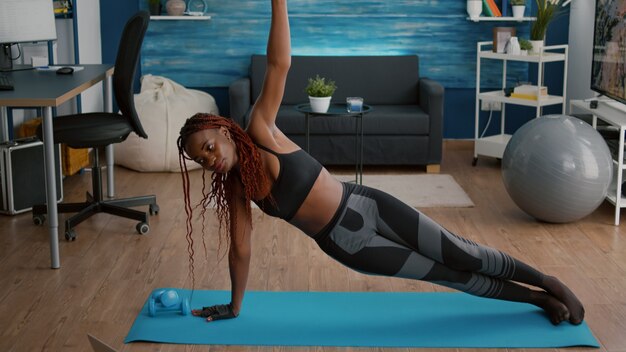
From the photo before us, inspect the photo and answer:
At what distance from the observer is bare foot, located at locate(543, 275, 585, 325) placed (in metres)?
3.40

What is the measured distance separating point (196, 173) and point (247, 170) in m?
3.13

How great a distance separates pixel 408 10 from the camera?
265 inches

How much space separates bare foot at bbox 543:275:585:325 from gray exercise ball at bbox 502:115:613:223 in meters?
1.22

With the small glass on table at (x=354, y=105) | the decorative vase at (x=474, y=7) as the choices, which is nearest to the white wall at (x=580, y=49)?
the decorative vase at (x=474, y=7)

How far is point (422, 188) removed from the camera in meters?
5.67

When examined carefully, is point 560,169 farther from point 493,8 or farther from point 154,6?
point 154,6

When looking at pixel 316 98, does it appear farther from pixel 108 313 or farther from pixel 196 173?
pixel 108 313

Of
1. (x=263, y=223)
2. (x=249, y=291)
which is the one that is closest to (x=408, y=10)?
(x=263, y=223)

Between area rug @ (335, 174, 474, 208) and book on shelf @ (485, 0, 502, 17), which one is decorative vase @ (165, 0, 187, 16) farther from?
book on shelf @ (485, 0, 502, 17)

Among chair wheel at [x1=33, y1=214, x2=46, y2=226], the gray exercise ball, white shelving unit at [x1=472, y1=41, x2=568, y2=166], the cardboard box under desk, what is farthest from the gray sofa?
chair wheel at [x1=33, y1=214, x2=46, y2=226]

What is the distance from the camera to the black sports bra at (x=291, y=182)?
122 inches

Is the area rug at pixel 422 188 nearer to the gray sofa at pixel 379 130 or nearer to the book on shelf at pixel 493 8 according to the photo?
the gray sofa at pixel 379 130

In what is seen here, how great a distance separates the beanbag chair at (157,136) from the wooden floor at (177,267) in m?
0.67

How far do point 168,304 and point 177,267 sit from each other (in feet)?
2.18
